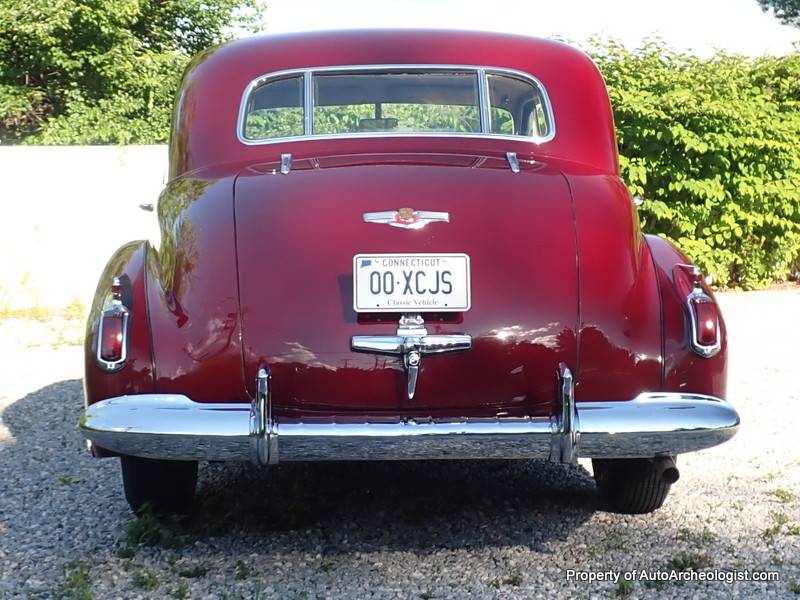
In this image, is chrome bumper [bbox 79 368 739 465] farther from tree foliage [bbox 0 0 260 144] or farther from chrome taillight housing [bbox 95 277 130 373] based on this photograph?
tree foliage [bbox 0 0 260 144]

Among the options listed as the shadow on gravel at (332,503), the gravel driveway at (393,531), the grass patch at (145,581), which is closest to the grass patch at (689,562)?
the gravel driveway at (393,531)

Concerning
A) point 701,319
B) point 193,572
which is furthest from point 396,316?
point 193,572

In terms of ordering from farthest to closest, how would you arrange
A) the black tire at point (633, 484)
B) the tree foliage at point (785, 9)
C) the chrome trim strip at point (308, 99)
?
1. the tree foliage at point (785, 9)
2. the chrome trim strip at point (308, 99)
3. the black tire at point (633, 484)

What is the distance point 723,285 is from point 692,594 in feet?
27.0

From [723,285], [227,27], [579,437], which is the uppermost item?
[227,27]

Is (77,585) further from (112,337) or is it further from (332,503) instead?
(332,503)

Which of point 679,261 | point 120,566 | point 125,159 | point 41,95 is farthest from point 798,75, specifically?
point 41,95

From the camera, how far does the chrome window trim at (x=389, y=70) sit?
3.74 meters

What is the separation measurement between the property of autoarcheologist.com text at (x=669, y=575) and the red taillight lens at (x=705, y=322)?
30.2 inches

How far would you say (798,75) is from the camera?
10.6m

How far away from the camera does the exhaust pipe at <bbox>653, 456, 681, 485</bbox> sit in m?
3.43

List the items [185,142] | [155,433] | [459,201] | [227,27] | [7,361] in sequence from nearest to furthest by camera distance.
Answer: [155,433] < [459,201] < [185,142] < [7,361] < [227,27]

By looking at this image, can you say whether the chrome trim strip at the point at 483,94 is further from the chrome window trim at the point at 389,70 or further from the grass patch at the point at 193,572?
the grass patch at the point at 193,572

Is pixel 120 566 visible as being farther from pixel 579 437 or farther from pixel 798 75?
pixel 798 75
